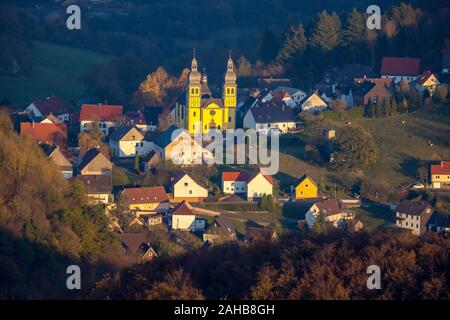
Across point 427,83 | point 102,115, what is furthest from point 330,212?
point 102,115

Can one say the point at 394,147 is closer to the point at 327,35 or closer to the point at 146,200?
the point at 146,200

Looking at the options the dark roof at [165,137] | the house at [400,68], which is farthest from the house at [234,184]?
the house at [400,68]

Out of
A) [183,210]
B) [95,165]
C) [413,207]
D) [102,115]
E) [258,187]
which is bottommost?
[183,210]

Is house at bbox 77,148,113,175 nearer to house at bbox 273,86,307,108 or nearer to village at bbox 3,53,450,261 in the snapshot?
village at bbox 3,53,450,261

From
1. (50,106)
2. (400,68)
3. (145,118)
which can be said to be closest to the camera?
(145,118)

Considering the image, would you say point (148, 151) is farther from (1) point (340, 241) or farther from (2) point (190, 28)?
(2) point (190, 28)
